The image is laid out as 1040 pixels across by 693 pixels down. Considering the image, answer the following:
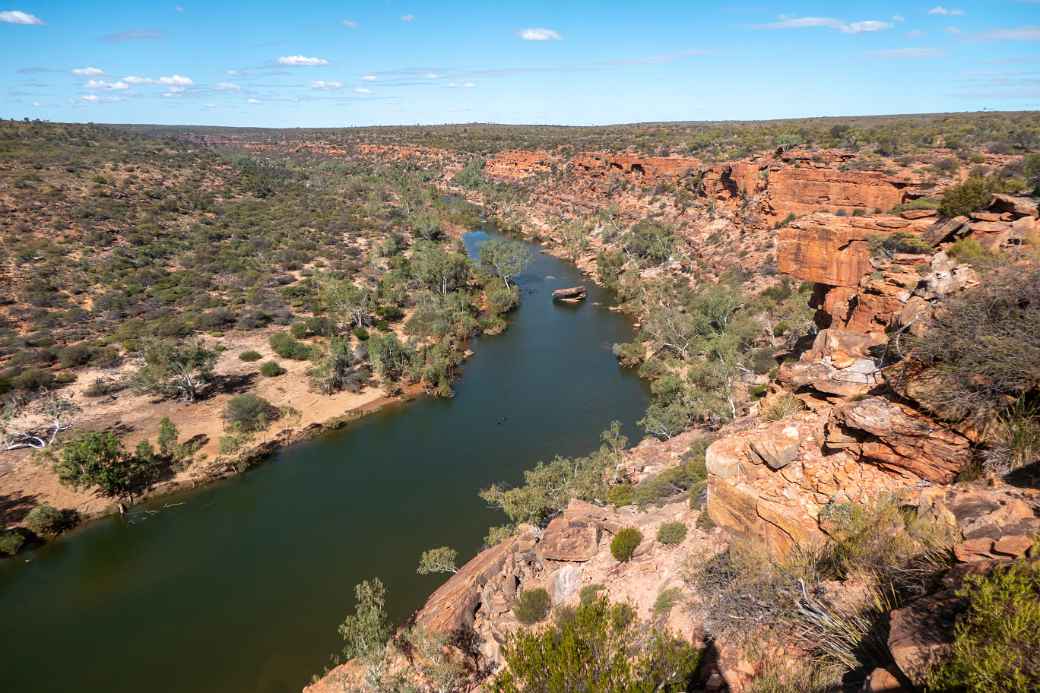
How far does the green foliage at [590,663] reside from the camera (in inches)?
272

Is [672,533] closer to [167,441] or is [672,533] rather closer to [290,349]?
[167,441]

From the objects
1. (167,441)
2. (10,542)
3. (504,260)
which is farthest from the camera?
(504,260)

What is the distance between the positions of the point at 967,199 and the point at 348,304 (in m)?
38.4

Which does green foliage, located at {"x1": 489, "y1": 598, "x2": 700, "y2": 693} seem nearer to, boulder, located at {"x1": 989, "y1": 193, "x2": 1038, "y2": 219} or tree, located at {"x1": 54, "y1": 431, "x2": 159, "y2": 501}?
boulder, located at {"x1": 989, "y1": 193, "x2": 1038, "y2": 219}

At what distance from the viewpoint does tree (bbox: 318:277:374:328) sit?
138 ft

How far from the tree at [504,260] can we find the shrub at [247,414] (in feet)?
94.1

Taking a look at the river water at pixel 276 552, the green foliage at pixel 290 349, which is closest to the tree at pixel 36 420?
the river water at pixel 276 552

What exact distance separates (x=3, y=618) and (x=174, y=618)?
20.9 ft

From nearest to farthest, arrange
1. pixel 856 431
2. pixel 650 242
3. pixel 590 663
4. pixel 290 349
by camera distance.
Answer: pixel 590 663
pixel 856 431
pixel 290 349
pixel 650 242

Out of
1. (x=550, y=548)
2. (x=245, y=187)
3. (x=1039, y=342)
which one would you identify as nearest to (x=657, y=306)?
(x=550, y=548)

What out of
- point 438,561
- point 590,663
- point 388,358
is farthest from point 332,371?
point 590,663

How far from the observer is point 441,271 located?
50.6 meters

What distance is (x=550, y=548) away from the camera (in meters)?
15.5

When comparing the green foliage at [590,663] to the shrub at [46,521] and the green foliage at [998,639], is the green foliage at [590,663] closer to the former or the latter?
the green foliage at [998,639]
